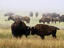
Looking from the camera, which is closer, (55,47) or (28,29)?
(55,47)

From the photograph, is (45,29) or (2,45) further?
(45,29)

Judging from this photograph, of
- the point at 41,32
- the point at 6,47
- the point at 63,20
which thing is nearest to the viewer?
the point at 6,47

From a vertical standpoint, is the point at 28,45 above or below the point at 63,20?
above

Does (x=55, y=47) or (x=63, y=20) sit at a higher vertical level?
(x=55, y=47)

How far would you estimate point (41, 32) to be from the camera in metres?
16.7

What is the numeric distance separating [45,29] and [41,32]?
0.37 meters

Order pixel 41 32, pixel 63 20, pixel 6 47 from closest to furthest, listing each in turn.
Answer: pixel 6 47 < pixel 41 32 < pixel 63 20

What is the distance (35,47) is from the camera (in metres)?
10.4

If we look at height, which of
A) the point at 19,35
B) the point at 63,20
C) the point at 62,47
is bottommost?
the point at 63,20

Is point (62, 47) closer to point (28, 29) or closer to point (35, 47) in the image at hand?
point (35, 47)

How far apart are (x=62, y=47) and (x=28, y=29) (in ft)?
22.2

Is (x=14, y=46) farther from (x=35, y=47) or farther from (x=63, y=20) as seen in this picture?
(x=63, y=20)

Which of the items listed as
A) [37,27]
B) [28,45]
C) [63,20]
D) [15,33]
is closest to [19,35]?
[15,33]

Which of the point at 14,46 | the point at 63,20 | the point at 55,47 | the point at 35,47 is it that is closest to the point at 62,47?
the point at 55,47
